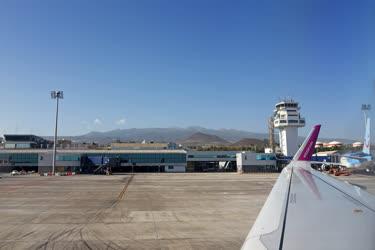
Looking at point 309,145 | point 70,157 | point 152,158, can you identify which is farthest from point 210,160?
point 309,145

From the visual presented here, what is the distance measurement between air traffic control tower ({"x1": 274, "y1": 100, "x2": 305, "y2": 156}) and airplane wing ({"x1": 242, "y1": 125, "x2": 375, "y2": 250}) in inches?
4089

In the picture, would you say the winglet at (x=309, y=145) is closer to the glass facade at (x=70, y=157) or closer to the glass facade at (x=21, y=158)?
the glass facade at (x=70, y=157)

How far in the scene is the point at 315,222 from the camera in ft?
15.6

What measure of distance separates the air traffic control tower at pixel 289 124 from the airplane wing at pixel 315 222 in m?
104

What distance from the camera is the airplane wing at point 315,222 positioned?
378 centimetres

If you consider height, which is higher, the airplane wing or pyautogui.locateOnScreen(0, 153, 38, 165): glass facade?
the airplane wing

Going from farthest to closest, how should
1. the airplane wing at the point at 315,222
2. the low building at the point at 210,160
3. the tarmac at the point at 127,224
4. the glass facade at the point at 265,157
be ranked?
the low building at the point at 210,160, the glass facade at the point at 265,157, the tarmac at the point at 127,224, the airplane wing at the point at 315,222

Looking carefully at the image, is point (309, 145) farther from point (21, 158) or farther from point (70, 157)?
point (21, 158)

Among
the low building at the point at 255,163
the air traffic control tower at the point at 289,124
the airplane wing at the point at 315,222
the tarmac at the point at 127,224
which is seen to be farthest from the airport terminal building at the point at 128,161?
the airplane wing at the point at 315,222

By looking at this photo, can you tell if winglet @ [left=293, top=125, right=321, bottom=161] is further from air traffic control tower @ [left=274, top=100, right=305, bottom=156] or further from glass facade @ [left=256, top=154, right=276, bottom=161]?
air traffic control tower @ [left=274, top=100, right=305, bottom=156]

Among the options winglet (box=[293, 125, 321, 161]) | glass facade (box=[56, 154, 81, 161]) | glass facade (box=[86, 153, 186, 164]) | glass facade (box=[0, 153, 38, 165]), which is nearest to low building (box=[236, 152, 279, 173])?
glass facade (box=[86, 153, 186, 164])

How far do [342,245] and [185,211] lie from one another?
63.6ft

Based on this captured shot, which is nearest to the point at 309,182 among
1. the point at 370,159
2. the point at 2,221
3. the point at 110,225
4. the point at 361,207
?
the point at 361,207

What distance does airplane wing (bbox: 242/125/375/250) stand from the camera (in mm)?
3775
